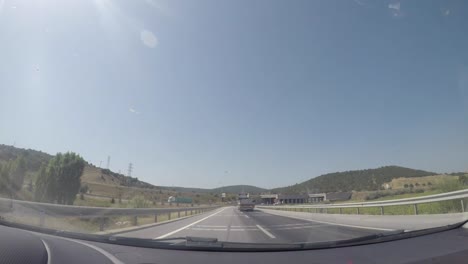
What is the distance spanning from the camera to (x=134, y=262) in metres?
2.73

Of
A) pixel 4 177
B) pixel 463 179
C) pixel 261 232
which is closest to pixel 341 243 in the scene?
pixel 261 232

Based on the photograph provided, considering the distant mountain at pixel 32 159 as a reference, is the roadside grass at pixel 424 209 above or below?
below

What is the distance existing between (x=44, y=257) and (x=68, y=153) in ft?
22.0

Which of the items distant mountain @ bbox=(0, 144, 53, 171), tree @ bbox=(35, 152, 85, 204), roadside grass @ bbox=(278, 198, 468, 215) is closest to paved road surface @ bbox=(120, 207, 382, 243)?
tree @ bbox=(35, 152, 85, 204)

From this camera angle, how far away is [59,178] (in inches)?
304

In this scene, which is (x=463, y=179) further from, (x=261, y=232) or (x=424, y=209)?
(x=261, y=232)

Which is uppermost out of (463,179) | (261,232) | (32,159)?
(32,159)

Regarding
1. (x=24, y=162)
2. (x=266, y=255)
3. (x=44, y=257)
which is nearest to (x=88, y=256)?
(x=44, y=257)

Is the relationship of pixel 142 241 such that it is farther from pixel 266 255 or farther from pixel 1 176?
pixel 1 176

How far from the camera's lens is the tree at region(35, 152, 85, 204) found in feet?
25.4

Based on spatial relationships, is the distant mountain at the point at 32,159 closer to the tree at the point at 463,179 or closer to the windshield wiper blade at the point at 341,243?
the windshield wiper blade at the point at 341,243

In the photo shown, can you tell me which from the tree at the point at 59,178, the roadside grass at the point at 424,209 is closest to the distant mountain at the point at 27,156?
the tree at the point at 59,178

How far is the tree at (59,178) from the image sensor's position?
7734 millimetres

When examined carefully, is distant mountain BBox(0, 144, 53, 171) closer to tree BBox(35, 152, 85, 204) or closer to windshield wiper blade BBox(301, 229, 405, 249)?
tree BBox(35, 152, 85, 204)
